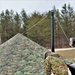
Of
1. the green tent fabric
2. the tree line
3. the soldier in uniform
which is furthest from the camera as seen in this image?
the tree line

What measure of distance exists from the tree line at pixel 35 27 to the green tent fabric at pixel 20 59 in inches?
498

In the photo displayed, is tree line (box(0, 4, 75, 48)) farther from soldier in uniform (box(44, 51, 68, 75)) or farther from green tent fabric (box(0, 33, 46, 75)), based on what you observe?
soldier in uniform (box(44, 51, 68, 75))

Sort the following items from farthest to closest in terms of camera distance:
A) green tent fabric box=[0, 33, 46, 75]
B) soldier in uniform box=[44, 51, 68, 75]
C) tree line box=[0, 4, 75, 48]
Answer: tree line box=[0, 4, 75, 48] → green tent fabric box=[0, 33, 46, 75] → soldier in uniform box=[44, 51, 68, 75]

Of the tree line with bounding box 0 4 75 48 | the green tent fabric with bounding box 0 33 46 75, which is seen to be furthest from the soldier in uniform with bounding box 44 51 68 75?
the tree line with bounding box 0 4 75 48

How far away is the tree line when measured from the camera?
16219 mm

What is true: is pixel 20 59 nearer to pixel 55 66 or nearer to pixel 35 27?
pixel 55 66

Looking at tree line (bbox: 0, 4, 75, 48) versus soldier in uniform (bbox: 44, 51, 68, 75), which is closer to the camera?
soldier in uniform (bbox: 44, 51, 68, 75)

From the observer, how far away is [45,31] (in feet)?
52.4

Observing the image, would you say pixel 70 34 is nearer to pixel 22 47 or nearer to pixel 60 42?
pixel 60 42

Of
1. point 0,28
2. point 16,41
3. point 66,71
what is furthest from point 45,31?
point 66,71

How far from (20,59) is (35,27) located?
13.4m

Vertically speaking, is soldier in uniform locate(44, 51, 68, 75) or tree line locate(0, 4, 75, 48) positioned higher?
tree line locate(0, 4, 75, 48)

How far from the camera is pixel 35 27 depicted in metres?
16.3

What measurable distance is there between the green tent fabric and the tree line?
41.5ft
